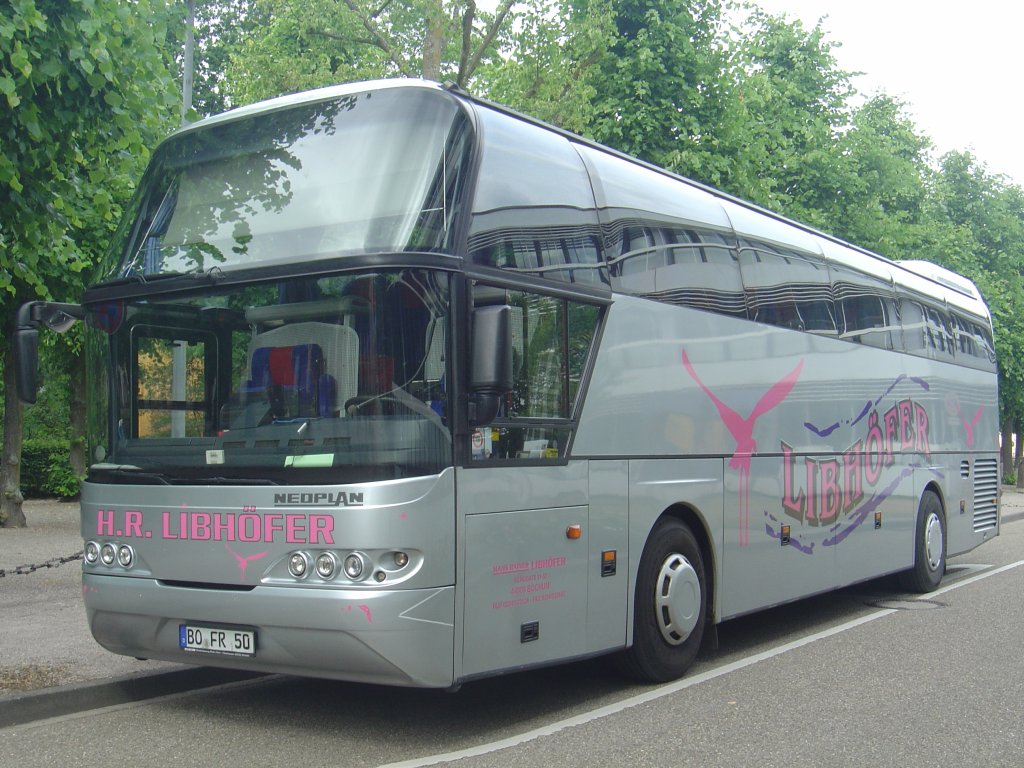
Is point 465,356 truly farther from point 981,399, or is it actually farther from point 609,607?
point 981,399

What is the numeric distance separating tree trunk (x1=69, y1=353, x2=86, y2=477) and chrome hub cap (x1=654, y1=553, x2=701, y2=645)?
20.2 m

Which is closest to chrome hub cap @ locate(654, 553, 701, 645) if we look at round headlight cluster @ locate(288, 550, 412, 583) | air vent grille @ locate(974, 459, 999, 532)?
round headlight cluster @ locate(288, 550, 412, 583)

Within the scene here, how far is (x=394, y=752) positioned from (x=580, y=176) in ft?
12.2

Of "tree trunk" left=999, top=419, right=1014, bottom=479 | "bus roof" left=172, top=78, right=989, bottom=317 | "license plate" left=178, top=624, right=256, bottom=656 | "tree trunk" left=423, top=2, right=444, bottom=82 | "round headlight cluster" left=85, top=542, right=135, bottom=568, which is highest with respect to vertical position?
"tree trunk" left=423, top=2, right=444, bottom=82

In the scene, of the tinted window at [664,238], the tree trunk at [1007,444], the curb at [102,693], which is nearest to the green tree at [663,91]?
the tinted window at [664,238]

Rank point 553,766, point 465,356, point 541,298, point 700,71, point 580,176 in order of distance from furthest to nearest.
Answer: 1. point 700,71
2. point 580,176
3. point 541,298
4. point 465,356
5. point 553,766

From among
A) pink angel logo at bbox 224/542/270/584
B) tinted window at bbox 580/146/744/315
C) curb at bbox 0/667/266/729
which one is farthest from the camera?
tinted window at bbox 580/146/744/315

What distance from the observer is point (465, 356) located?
240 inches

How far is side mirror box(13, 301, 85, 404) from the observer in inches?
264

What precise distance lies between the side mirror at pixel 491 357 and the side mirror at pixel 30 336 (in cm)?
257

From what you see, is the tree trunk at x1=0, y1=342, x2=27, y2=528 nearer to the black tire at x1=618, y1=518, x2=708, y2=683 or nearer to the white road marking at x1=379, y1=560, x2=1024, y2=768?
the white road marking at x1=379, y1=560, x2=1024, y2=768

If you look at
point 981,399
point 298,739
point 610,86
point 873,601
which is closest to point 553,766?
point 298,739

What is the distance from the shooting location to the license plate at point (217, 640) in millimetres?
6102

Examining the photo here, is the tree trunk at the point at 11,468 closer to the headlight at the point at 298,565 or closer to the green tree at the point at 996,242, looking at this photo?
the headlight at the point at 298,565
